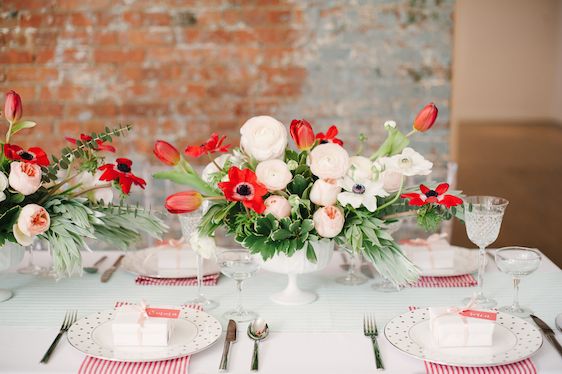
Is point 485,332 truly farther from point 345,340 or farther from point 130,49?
point 130,49

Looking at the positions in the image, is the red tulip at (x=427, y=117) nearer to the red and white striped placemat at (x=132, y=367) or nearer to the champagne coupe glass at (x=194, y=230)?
the champagne coupe glass at (x=194, y=230)

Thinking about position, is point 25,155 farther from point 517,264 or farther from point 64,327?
point 517,264

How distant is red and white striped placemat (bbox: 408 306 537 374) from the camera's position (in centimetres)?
140

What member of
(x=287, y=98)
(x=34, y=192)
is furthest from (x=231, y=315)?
(x=287, y=98)

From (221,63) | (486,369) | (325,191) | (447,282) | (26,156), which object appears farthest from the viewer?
(221,63)

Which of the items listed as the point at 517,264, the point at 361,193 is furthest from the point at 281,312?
the point at 517,264

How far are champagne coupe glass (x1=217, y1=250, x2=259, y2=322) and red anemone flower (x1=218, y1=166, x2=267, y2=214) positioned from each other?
0.13 m

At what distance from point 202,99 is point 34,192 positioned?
1.64 m

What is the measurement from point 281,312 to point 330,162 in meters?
0.36

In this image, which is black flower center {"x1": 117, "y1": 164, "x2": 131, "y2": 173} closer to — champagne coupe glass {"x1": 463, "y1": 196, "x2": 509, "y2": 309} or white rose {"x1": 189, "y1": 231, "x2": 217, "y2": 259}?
white rose {"x1": 189, "y1": 231, "x2": 217, "y2": 259}

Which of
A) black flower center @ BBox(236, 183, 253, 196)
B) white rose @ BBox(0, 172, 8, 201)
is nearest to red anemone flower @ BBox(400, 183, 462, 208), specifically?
black flower center @ BBox(236, 183, 253, 196)

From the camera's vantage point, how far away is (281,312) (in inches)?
67.7

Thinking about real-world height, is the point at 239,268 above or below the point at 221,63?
below

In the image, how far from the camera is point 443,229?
2684 millimetres
